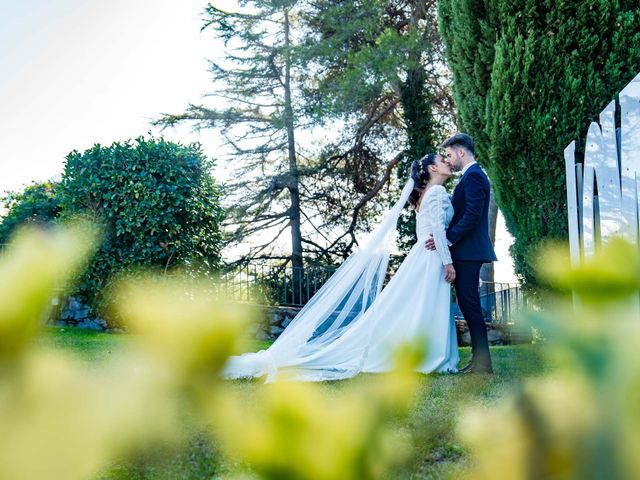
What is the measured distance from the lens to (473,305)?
18.9 ft

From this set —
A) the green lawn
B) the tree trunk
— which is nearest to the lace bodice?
the green lawn

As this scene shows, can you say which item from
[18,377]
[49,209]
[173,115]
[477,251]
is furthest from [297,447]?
[173,115]

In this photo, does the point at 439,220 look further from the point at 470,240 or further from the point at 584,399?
the point at 584,399

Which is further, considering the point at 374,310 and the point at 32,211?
the point at 32,211

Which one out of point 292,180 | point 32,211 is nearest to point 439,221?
Answer: point 32,211

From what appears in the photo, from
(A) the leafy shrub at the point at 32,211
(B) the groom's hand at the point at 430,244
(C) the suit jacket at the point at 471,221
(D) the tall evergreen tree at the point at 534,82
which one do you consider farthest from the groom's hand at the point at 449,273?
(A) the leafy shrub at the point at 32,211

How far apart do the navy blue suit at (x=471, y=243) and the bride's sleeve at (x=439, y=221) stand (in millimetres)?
87

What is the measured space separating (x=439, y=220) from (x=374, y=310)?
1038 mm

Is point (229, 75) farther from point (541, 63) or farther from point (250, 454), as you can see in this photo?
point (250, 454)

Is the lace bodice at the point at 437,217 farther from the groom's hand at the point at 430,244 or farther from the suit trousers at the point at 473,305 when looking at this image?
the suit trousers at the point at 473,305

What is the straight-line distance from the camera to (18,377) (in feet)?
1.03

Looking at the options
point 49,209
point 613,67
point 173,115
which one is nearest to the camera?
point 613,67

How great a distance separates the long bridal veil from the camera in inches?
216

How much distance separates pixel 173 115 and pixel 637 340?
1955cm
